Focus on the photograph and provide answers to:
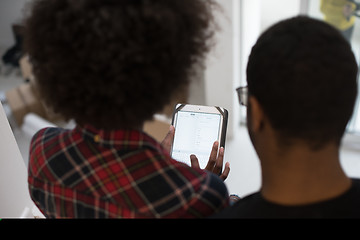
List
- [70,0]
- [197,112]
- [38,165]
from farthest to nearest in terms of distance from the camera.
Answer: [197,112] → [38,165] → [70,0]

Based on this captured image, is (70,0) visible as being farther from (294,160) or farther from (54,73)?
(294,160)

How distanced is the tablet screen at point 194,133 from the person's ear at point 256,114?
370 mm

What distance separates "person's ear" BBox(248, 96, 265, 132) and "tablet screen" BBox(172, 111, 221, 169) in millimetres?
370

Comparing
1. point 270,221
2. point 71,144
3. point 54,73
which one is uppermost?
point 54,73

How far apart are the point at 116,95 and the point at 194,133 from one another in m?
0.45

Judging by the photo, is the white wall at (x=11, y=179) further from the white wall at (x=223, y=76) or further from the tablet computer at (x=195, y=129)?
the white wall at (x=223, y=76)

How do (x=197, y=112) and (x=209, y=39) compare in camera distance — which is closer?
(x=209, y=39)

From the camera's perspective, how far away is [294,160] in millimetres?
414

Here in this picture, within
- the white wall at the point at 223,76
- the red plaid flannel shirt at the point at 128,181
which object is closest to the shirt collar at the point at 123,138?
the red plaid flannel shirt at the point at 128,181

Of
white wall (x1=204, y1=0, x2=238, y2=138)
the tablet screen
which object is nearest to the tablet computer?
the tablet screen

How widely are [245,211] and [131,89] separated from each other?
0.23 metres

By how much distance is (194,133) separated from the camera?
0.82 metres

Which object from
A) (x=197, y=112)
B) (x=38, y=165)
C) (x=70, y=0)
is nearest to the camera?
(x=70, y=0)

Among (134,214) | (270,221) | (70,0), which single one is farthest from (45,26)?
(270,221)
